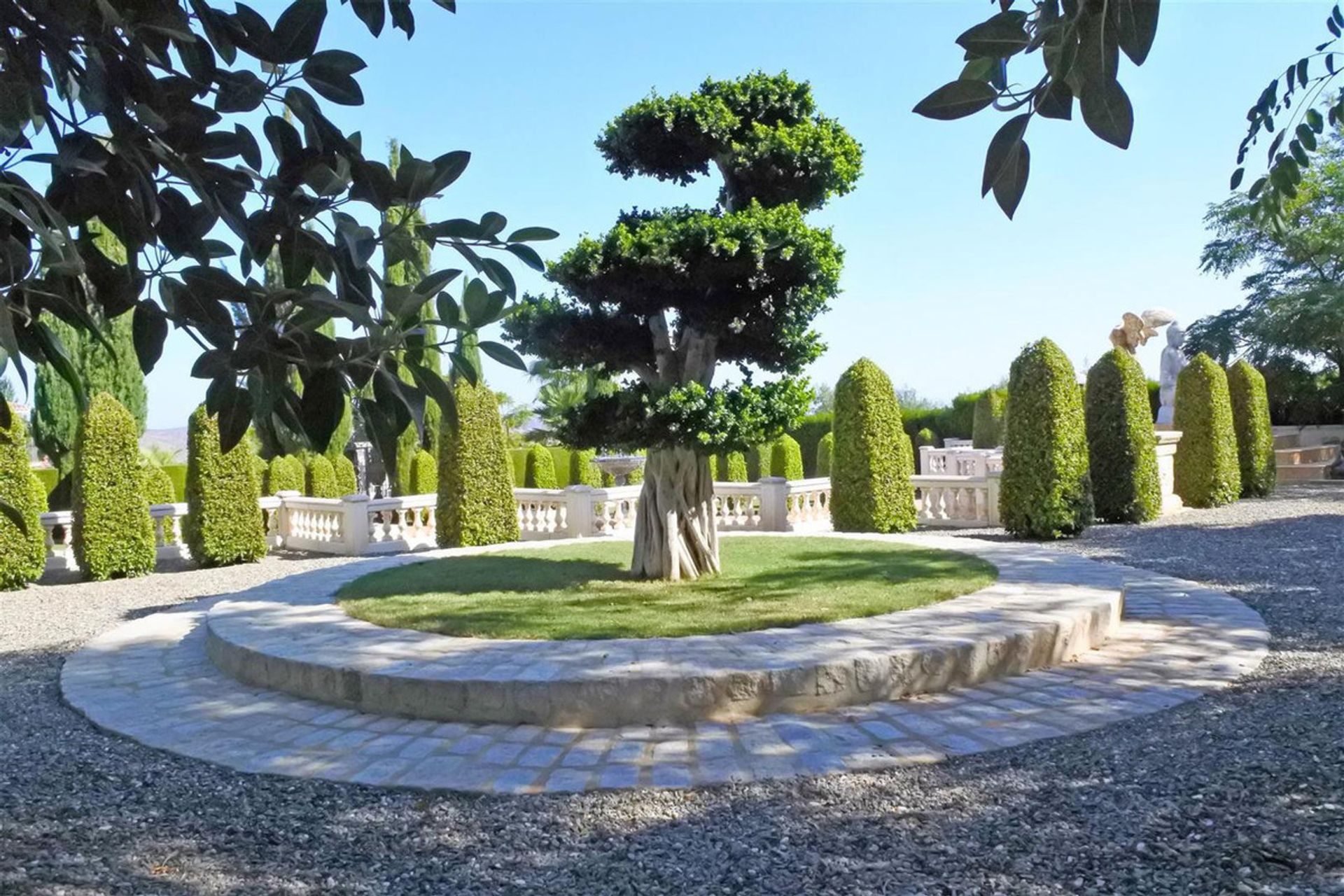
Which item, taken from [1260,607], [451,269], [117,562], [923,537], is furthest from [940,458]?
[451,269]

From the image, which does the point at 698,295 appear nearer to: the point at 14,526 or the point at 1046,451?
the point at 1046,451

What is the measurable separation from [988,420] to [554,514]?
49.3 ft

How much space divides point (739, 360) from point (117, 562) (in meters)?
8.93

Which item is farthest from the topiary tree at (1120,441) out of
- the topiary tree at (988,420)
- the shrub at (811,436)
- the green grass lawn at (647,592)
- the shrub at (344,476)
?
the shrub at (811,436)

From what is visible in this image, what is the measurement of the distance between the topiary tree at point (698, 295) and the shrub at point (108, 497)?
700 cm

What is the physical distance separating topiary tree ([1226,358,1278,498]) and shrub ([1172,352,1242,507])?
144cm

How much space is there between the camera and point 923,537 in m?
11.2

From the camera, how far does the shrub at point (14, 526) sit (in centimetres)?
1167

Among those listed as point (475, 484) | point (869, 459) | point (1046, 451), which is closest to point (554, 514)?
point (475, 484)

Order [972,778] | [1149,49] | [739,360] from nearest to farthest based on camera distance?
1. [1149,49]
2. [972,778]
3. [739,360]

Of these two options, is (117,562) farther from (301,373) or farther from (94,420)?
(301,373)

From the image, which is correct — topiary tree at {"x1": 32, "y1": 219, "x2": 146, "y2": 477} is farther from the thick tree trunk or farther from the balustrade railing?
the thick tree trunk

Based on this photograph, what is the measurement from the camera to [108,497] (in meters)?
12.4

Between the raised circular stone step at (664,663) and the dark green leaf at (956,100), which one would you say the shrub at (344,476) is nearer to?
the raised circular stone step at (664,663)
